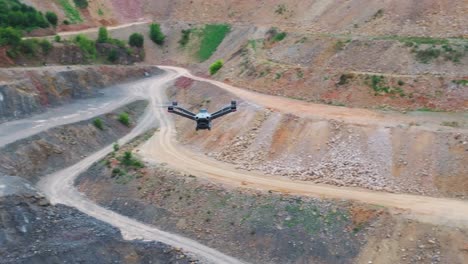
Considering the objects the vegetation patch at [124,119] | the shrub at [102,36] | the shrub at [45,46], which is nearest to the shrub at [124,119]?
the vegetation patch at [124,119]

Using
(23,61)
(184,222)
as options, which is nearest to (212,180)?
(184,222)

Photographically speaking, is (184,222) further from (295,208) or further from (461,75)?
(461,75)

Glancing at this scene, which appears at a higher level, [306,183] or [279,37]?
[279,37]

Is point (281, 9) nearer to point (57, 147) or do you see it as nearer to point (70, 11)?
point (70, 11)

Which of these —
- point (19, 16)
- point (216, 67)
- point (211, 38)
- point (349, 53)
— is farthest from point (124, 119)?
point (211, 38)

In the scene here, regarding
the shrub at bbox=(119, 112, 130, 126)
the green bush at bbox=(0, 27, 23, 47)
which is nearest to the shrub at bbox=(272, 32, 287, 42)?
the shrub at bbox=(119, 112, 130, 126)

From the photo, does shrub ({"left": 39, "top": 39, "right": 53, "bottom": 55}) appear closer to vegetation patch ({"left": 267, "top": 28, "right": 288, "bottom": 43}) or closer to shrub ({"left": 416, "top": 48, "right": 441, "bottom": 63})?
vegetation patch ({"left": 267, "top": 28, "right": 288, "bottom": 43})

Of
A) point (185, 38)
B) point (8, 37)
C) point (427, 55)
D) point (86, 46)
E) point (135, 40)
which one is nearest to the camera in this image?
point (427, 55)
